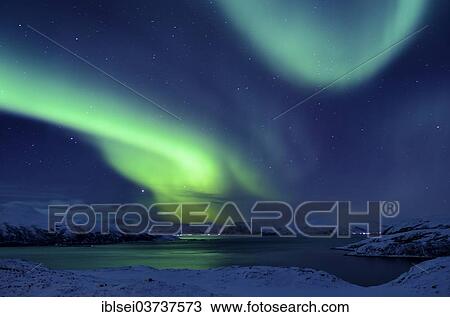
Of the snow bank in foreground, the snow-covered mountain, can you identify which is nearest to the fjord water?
the snow-covered mountain

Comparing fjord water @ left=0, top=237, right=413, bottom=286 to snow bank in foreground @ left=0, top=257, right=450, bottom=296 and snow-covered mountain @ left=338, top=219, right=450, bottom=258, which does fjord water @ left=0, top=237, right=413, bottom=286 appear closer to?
snow-covered mountain @ left=338, top=219, right=450, bottom=258

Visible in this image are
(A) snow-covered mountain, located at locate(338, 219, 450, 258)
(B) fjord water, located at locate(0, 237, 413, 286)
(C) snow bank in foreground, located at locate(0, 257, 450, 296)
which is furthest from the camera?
(A) snow-covered mountain, located at locate(338, 219, 450, 258)

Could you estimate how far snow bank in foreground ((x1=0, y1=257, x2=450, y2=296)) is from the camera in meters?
11.2

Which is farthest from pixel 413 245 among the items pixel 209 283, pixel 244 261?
pixel 209 283

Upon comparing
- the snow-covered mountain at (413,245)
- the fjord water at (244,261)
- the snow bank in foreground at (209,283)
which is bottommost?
the snow bank in foreground at (209,283)

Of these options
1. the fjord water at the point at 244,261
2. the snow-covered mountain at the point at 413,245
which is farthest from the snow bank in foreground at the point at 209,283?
the snow-covered mountain at the point at 413,245

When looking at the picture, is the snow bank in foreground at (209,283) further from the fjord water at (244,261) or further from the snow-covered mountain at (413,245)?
the snow-covered mountain at (413,245)

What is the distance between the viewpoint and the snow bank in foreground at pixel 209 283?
1124 centimetres

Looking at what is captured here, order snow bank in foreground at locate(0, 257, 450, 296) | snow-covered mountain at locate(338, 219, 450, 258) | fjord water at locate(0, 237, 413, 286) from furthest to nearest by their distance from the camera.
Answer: snow-covered mountain at locate(338, 219, 450, 258) → fjord water at locate(0, 237, 413, 286) → snow bank in foreground at locate(0, 257, 450, 296)

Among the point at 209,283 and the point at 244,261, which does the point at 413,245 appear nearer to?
the point at 244,261
